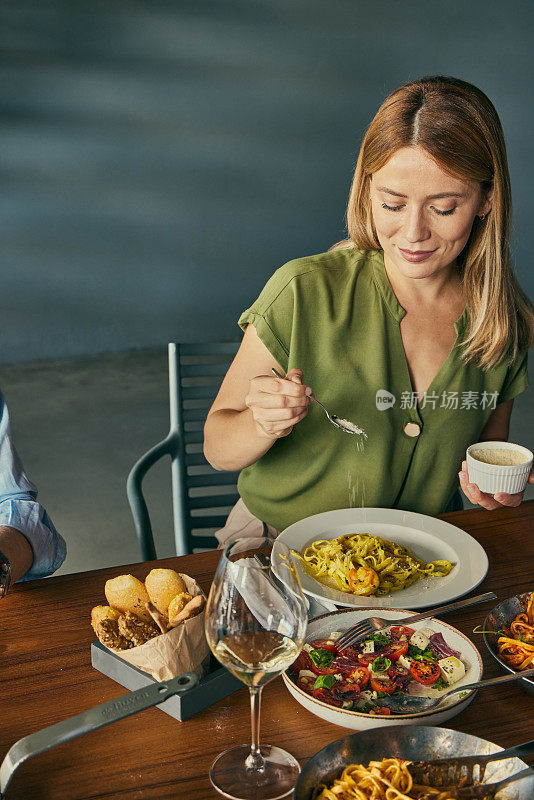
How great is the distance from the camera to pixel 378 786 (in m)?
0.79

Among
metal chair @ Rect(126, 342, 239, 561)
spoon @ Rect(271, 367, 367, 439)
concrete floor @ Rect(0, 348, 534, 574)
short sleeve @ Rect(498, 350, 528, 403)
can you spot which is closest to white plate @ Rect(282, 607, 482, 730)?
spoon @ Rect(271, 367, 367, 439)

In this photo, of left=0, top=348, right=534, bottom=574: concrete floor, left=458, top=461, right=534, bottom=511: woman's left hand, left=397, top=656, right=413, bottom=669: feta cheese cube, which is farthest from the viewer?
left=0, top=348, right=534, bottom=574: concrete floor

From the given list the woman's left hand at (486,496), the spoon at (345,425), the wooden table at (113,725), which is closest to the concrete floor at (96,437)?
the spoon at (345,425)

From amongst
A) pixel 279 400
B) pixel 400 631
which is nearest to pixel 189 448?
pixel 279 400

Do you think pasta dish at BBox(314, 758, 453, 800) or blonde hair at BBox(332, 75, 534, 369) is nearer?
pasta dish at BBox(314, 758, 453, 800)

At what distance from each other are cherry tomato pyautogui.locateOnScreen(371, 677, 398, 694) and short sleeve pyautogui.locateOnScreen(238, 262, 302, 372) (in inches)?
34.7

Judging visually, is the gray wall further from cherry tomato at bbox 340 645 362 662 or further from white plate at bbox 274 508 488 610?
cherry tomato at bbox 340 645 362 662

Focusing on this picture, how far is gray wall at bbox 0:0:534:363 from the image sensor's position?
6012mm

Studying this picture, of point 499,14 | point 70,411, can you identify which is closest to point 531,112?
point 499,14

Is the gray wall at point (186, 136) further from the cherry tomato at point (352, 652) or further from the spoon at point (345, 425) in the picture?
the cherry tomato at point (352, 652)

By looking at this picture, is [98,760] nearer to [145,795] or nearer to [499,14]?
[145,795]

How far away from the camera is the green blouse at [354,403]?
5.74ft

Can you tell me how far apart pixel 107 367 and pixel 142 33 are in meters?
2.58

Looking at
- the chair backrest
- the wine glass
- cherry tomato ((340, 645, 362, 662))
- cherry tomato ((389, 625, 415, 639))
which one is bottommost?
the chair backrest
